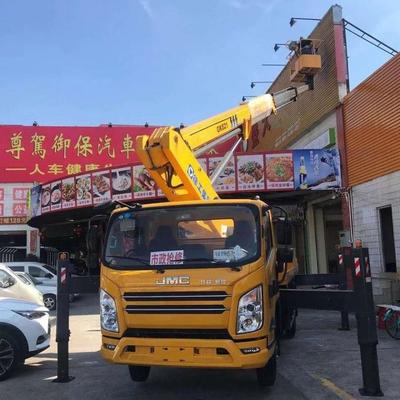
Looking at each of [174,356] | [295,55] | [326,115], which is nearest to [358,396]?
[174,356]

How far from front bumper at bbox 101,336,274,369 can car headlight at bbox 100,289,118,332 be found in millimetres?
241

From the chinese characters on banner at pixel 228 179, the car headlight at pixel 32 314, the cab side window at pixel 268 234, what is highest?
the chinese characters on banner at pixel 228 179

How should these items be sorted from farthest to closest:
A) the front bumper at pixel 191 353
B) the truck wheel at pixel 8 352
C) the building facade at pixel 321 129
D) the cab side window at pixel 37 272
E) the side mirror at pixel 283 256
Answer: the cab side window at pixel 37 272
the building facade at pixel 321 129
the truck wheel at pixel 8 352
the side mirror at pixel 283 256
the front bumper at pixel 191 353

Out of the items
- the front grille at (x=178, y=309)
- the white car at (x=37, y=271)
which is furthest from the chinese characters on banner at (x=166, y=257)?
the white car at (x=37, y=271)

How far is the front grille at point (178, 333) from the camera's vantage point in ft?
→ 19.3

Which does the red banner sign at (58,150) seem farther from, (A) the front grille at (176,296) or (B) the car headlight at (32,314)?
(A) the front grille at (176,296)

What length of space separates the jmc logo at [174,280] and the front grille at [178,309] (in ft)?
0.84

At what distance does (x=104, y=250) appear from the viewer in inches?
267

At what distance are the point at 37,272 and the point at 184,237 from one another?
15.6 m

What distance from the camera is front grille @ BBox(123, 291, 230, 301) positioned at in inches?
232

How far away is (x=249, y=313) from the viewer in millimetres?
5879

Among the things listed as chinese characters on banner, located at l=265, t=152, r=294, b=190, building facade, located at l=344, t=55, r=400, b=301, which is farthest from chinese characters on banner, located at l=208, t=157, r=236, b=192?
building facade, located at l=344, t=55, r=400, b=301

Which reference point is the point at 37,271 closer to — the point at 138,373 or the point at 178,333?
the point at 138,373

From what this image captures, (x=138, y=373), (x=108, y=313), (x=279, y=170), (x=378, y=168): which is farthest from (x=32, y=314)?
(x=279, y=170)
